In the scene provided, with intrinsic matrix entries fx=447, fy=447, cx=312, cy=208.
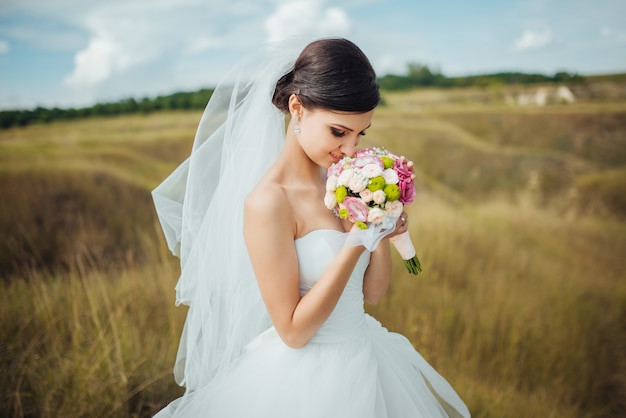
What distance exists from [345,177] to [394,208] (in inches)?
9.9

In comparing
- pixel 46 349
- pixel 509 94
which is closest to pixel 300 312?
pixel 46 349

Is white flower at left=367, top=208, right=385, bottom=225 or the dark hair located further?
the dark hair

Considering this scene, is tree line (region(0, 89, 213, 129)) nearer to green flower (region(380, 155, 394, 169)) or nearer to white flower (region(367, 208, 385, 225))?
green flower (region(380, 155, 394, 169))

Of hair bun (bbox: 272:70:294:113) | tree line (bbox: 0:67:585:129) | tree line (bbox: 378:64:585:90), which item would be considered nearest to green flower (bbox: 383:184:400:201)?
hair bun (bbox: 272:70:294:113)

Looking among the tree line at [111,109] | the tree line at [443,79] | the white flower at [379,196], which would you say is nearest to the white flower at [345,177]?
the white flower at [379,196]

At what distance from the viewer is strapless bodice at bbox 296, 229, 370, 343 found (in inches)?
82.4

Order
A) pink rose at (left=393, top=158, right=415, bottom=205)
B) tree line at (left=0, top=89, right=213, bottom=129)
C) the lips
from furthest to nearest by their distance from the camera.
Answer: tree line at (left=0, top=89, right=213, bottom=129)
the lips
pink rose at (left=393, top=158, right=415, bottom=205)

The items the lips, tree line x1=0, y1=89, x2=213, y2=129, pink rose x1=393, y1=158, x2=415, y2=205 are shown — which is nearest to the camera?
pink rose x1=393, y1=158, x2=415, y2=205

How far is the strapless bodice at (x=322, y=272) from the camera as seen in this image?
209 cm

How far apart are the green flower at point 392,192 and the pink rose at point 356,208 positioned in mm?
109

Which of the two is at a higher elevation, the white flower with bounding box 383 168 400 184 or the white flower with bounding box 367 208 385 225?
the white flower with bounding box 383 168 400 184

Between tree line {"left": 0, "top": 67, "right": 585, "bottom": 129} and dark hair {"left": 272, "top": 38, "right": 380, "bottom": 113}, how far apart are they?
11.6 ft

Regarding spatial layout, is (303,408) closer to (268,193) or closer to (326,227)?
(326,227)

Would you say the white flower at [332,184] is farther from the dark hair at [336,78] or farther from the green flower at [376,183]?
the dark hair at [336,78]
